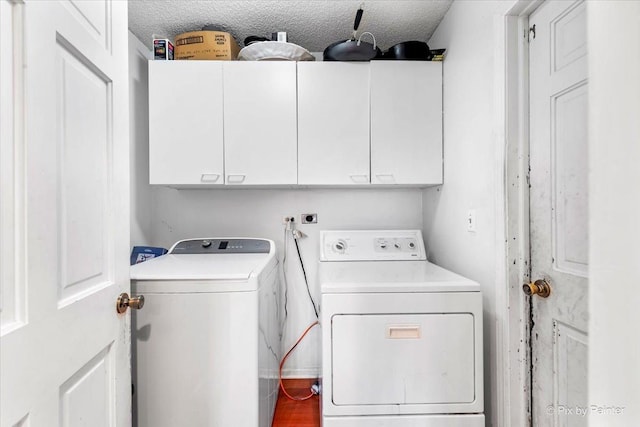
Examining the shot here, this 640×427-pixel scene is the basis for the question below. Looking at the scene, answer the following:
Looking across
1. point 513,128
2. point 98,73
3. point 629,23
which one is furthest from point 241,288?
point 513,128

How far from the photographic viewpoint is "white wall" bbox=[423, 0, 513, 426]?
1.19 meters

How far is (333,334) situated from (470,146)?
3.74ft

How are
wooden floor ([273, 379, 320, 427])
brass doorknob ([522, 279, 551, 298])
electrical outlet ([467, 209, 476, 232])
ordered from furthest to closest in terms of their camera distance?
wooden floor ([273, 379, 320, 427]), electrical outlet ([467, 209, 476, 232]), brass doorknob ([522, 279, 551, 298])

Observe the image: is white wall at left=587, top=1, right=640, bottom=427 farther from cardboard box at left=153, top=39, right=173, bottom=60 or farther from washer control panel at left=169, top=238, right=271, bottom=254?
cardboard box at left=153, top=39, right=173, bottom=60

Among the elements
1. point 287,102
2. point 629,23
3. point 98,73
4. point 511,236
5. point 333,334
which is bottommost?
point 333,334

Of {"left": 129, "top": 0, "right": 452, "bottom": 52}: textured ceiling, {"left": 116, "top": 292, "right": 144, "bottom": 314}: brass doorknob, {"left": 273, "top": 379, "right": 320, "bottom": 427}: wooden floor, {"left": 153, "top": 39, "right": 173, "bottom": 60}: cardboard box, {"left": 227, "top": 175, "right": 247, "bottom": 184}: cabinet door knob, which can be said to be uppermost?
{"left": 129, "top": 0, "right": 452, "bottom": 52}: textured ceiling

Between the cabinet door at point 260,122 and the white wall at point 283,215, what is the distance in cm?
37

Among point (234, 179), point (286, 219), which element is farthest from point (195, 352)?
point (286, 219)

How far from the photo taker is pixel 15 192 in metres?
0.54

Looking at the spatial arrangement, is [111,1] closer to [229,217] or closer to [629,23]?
[629,23]

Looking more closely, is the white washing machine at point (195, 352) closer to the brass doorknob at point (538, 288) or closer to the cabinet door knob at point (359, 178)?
the cabinet door knob at point (359, 178)

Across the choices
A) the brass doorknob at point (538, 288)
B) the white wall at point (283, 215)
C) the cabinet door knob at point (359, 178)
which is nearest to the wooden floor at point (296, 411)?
the white wall at point (283, 215)

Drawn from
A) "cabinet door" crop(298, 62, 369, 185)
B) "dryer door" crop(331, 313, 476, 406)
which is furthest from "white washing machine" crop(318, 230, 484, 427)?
"cabinet door" crop(298, 62, 369, 185)

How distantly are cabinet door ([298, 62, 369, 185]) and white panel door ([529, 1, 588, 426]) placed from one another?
854 mm
